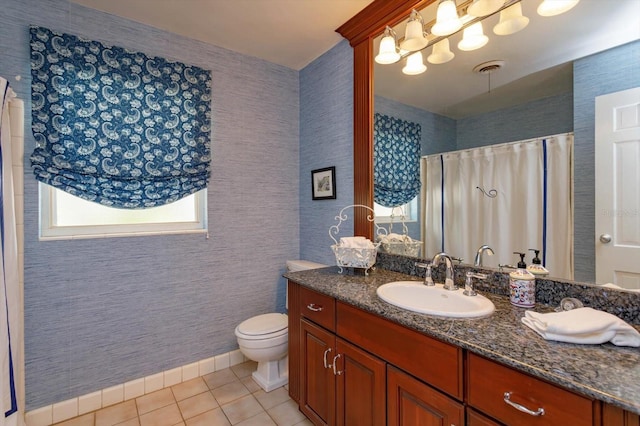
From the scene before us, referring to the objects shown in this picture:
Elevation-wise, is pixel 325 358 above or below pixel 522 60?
below

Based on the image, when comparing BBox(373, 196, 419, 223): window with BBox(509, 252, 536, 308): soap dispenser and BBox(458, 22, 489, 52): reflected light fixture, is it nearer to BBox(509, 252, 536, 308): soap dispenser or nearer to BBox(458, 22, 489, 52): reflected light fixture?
BBox(509, 252, 536, 308): soap dispenser

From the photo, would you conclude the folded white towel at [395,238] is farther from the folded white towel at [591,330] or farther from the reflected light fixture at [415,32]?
the reflected light fixture at [415,32]

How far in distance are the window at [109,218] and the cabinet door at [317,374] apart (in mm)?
1153

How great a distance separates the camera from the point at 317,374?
1586 millimetres

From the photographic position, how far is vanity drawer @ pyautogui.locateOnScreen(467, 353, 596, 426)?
2.35 feet

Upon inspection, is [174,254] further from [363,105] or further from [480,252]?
[480,252]

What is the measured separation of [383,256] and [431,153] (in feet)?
2.29

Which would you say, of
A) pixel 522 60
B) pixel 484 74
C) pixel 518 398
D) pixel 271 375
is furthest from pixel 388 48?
pixel 271 375

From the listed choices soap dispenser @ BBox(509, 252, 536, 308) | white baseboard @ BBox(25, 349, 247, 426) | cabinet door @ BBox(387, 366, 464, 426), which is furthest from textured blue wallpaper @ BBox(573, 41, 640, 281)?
white baseboard @ BBox(25, 349, 247, 426)

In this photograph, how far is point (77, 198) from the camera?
1860mm

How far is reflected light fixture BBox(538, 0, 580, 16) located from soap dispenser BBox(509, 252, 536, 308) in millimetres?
1059

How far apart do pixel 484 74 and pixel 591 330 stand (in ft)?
3.97

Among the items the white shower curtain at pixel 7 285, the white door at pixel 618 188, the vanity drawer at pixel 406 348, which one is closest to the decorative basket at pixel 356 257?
the vanity drawer at pixel 406 348

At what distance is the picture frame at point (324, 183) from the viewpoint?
7.47 feet
